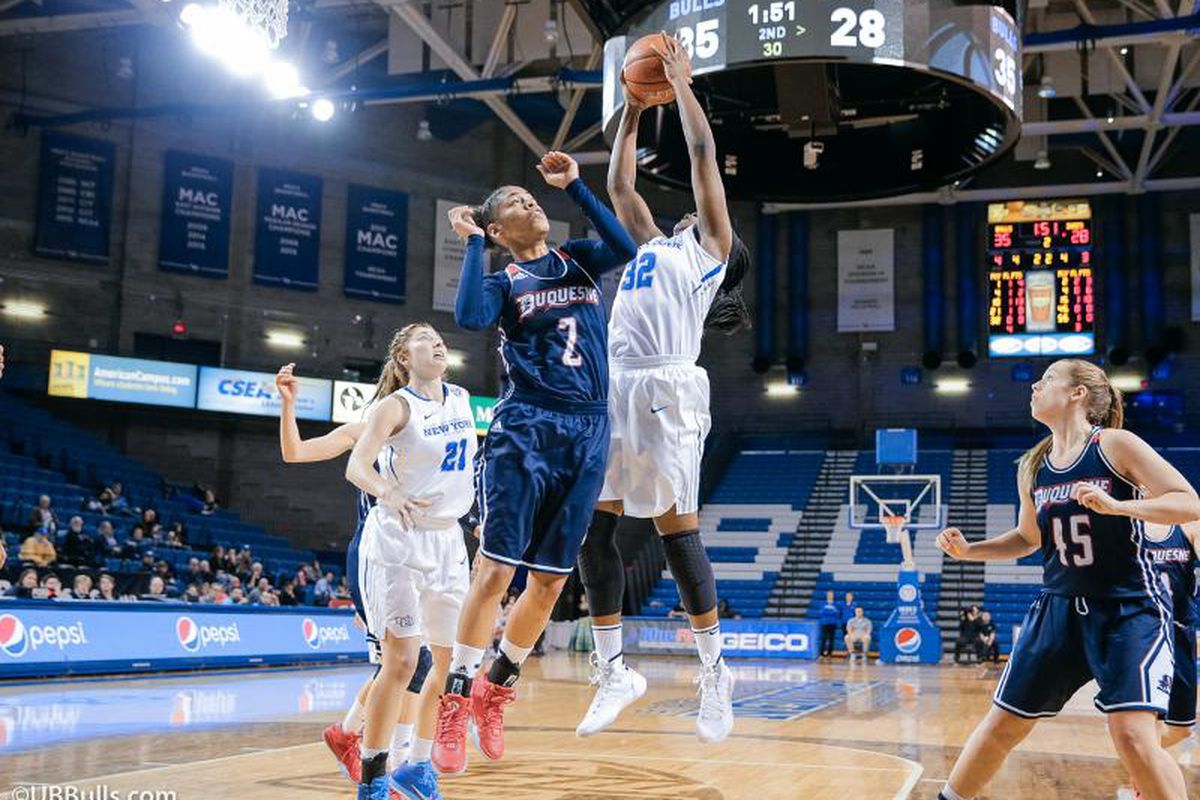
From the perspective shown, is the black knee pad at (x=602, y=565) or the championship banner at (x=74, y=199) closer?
the black knee pad at (x=602, y=565)

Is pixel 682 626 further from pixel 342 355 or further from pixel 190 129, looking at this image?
pixel 190 129

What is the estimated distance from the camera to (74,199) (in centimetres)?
2489

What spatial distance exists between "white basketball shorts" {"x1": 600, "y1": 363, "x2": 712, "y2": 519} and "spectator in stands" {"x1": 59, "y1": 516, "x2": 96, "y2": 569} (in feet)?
46.8

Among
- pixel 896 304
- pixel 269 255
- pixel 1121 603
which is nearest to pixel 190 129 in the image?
pixel 269 255

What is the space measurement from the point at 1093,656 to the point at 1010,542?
656 millimetres

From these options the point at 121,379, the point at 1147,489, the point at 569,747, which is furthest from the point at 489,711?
the point at 121,379

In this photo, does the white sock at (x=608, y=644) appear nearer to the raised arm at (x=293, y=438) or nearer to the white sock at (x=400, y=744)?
the white sock at (x=400, y=744)

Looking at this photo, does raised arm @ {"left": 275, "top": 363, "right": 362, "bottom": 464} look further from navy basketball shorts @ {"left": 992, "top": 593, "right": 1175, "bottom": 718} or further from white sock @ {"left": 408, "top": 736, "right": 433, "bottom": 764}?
navy basketball shorts @ {"left": 992, "top": 593, "right": 1175, "bottom": 718}

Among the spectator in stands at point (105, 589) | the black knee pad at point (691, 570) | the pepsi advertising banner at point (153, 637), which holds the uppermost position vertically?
the black knee pad at point (691, 570)

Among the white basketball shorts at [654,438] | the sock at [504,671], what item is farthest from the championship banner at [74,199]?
the sock at [504,671]

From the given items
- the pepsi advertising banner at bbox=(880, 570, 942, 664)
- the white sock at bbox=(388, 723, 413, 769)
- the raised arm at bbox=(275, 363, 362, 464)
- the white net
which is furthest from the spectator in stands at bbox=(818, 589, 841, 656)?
the raised arm at bbox=(275, 363, 362, 464)

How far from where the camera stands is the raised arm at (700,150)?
512 centimetres

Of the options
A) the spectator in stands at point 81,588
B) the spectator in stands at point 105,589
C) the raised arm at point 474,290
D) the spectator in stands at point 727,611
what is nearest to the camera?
the raised arm at point 474,290

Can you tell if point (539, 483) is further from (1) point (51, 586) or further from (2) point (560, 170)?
(1) point (51, 586)
